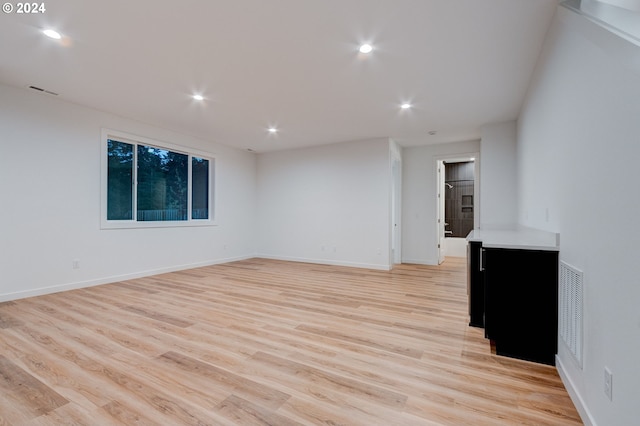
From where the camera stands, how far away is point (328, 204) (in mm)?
6656

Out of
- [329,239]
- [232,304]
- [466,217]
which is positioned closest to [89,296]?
[232,304]

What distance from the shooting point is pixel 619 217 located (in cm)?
127

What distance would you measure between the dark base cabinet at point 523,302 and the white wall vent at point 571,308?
10 cm

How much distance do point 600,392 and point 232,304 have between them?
326 cm

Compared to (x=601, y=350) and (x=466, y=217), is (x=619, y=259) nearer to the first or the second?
(x=601, y=350)

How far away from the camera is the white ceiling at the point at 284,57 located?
7.45 ft

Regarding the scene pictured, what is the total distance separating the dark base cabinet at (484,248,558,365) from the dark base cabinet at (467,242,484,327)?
0.51 metres

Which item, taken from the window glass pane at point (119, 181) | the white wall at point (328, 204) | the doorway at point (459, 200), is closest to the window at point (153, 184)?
the window glass pane at point (119, 181)

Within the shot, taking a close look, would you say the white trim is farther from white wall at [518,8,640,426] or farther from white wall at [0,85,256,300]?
white wall at [0,85,256,300]

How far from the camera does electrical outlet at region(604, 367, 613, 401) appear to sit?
50.9 inches

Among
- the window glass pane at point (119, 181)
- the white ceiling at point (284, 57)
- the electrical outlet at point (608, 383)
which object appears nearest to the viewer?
the electrical outlet at point (608, 383)

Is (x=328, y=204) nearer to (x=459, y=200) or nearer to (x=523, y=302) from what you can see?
(x=459, y=200)

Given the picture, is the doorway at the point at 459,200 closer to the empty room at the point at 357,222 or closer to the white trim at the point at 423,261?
the white trim at the point at 423,261

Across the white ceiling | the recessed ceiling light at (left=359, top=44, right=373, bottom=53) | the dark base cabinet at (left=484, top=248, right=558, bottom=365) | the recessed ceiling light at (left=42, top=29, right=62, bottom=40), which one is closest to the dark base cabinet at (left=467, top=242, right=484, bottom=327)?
the dark base cabinet at (left=484, top=248, right=558, bottom=365)
